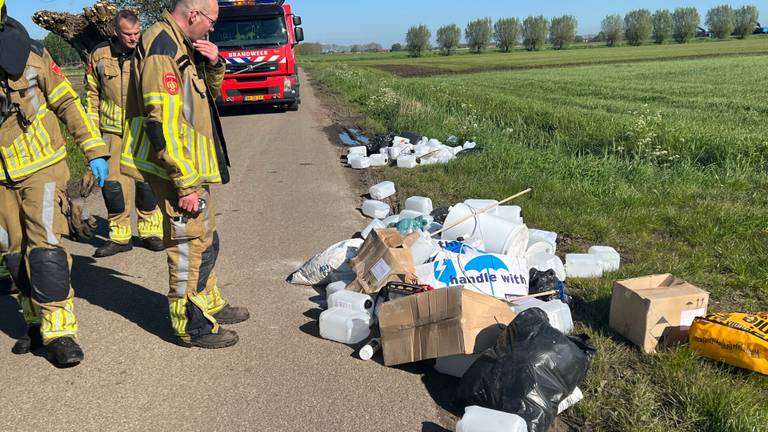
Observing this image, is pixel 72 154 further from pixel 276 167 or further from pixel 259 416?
pixel 259 416

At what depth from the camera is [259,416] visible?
10.5 ft

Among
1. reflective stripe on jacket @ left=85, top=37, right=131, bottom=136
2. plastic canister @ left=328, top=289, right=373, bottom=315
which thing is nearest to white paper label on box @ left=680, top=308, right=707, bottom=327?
plastic canister @ left=328, top=289, right=373, bottom=315

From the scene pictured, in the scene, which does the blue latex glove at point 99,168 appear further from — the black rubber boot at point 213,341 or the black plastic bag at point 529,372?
the black plastic bag at point 529,372

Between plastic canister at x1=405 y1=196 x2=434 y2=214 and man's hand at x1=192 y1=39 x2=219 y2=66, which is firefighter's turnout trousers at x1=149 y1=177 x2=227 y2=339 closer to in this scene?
man's hand at x1=192 y1=39 x2=219 y2=66

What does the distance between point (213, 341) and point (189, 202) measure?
978 mm

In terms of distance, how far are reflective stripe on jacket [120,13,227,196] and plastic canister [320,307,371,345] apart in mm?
1168

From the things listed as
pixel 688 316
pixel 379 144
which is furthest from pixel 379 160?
pixel 688 316

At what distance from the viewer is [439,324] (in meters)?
3.46

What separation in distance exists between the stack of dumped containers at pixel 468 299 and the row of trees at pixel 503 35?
118m

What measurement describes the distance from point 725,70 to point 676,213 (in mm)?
31985

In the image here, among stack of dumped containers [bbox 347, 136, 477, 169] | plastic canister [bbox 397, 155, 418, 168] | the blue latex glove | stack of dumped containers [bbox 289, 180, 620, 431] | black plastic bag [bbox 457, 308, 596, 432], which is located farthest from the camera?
stack of dumped containers [bbox 347, 136, 477, 169]

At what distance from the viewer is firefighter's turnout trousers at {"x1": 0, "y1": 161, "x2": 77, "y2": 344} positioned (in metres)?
3.70

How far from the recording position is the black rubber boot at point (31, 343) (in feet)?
13.0

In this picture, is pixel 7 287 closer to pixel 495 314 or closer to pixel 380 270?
pixel 380 270
